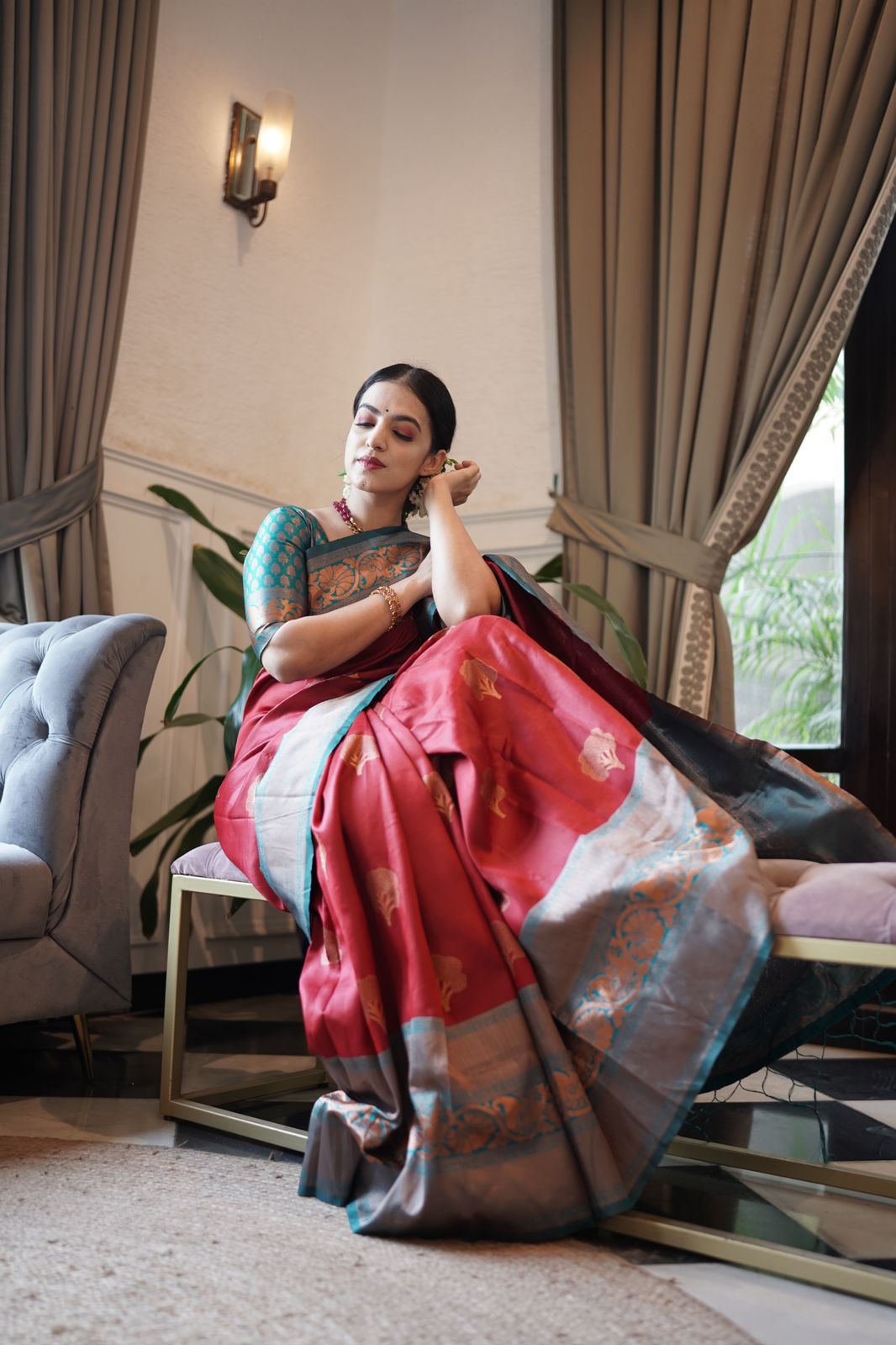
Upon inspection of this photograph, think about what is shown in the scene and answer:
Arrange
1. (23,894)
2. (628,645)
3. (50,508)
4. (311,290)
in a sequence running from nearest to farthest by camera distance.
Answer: (23,894) → (50,508) → (628,645) → (311,290)

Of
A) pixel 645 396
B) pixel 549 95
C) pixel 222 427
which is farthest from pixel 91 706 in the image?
pixel 549 95

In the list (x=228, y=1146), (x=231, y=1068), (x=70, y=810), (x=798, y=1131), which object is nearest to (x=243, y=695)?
(x=70, y=810)

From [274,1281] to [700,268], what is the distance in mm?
2748

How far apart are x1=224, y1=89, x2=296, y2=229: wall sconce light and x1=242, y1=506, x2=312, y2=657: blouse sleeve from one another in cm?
165

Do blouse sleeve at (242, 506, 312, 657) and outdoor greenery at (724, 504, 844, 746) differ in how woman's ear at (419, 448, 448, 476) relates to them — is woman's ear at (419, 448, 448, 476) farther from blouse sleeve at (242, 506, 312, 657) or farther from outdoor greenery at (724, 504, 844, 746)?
outdoor greenery at (724, 504, 844, 746)

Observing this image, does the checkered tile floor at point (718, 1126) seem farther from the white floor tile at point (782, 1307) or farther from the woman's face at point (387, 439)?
the woman's face at point (387, 439)

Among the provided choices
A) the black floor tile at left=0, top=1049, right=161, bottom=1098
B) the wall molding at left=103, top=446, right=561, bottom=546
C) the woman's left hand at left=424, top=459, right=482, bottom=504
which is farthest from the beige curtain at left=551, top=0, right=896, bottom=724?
the black floor tile at left=0, top=1049, right=161, bottom=1098

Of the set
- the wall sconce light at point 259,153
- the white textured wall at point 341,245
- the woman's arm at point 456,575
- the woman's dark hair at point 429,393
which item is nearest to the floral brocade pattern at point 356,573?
the woman's arm at point 456,575

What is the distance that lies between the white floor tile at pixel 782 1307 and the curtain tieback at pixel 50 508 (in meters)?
2.01

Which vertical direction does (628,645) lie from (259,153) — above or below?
below

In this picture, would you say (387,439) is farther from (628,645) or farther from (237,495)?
(237,495)

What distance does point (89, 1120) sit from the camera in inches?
71.3

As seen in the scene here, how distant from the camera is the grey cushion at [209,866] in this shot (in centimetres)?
179

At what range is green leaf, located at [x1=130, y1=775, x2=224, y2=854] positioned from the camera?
261 centimetres
